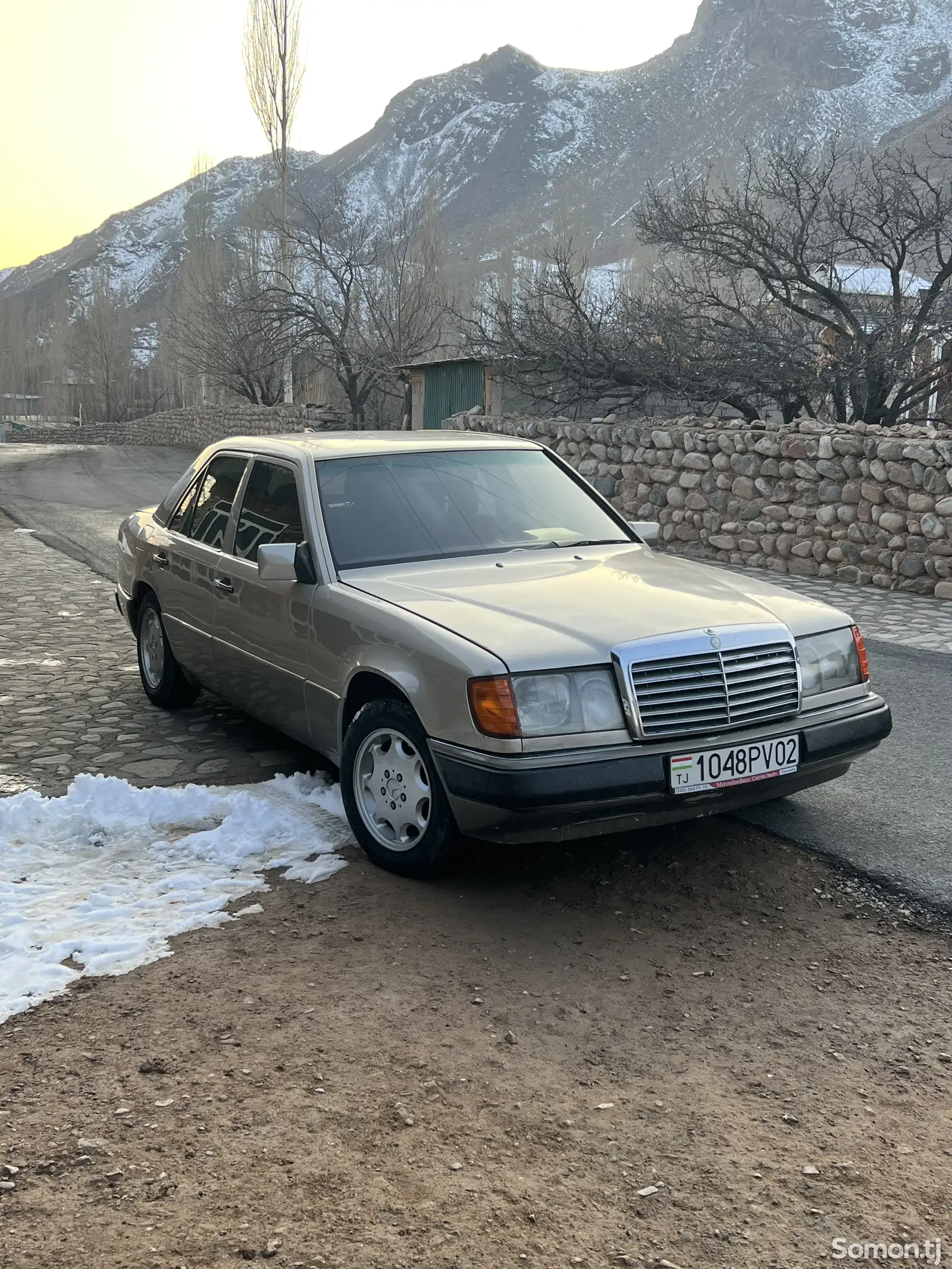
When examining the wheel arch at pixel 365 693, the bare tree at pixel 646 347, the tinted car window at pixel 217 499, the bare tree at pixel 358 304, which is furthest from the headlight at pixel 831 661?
the bare tree at pixel 358 304

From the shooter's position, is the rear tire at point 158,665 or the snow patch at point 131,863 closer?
the snow patch at point 131,863

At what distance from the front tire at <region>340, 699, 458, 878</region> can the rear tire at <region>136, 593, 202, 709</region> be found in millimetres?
2343

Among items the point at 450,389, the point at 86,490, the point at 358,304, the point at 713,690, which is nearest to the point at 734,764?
the point at 713,690

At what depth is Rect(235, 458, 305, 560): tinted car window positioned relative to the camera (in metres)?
5.13

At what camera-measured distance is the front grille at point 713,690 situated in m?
3.82

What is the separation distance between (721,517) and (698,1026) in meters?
10.7

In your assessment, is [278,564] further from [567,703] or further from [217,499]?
[567,703]

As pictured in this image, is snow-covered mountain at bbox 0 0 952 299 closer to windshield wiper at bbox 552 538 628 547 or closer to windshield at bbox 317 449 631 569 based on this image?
windshield at bbox 317 449 631 569

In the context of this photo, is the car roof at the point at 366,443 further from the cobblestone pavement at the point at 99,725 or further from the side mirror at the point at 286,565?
the cobblestone pavement at the point at 99,725

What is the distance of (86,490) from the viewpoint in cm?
2245

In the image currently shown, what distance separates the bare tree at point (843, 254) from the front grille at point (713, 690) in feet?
38.0

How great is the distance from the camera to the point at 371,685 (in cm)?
433

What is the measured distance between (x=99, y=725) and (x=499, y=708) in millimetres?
3351

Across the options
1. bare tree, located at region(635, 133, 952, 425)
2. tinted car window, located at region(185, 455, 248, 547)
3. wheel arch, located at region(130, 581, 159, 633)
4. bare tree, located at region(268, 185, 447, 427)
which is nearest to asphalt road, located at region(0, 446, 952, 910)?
tinted car window, located at region(185, 455, 248, 547)
